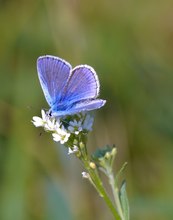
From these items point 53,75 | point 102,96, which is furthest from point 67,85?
point 102,96

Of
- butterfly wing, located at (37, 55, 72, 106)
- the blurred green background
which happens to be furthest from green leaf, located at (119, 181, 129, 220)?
the blurred green background

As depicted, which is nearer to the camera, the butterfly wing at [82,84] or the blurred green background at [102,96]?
the butterfly wing at [82,84]

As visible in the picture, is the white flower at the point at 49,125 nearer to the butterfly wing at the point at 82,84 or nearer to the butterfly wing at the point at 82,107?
the butterfly wing at the point at 82,107

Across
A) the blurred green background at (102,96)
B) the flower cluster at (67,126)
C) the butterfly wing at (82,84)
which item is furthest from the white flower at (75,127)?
the blurred green background at (102,96)

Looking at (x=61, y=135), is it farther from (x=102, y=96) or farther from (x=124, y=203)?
(x=102, y=96)

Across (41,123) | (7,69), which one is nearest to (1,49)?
(7,69)

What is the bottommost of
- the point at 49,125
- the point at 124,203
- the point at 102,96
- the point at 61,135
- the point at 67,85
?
the point at 124,203
